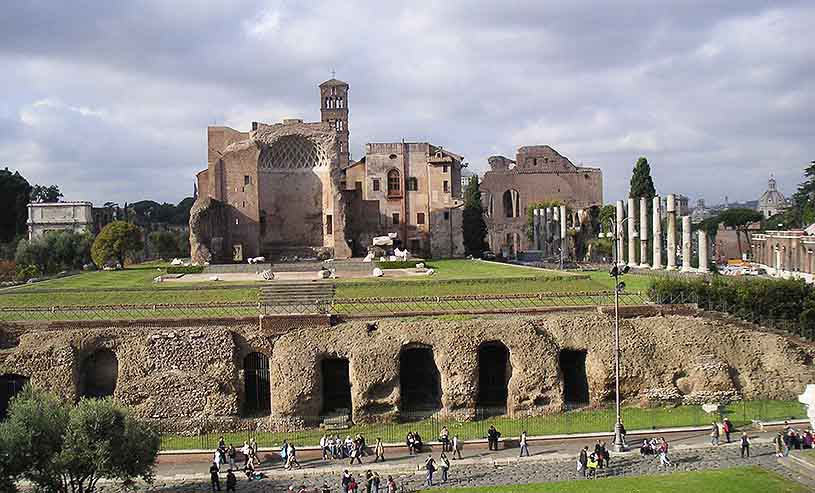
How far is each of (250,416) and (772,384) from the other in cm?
1956

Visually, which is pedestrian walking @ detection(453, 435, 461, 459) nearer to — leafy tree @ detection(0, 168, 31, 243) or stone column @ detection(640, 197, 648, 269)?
stone column @ detection(640, 197, 648, 269)

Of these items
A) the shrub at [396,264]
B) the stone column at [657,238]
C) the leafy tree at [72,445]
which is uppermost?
the stone column at [657,238]

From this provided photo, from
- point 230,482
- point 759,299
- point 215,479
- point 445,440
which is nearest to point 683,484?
point 445,440

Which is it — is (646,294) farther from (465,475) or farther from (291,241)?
(291,241)

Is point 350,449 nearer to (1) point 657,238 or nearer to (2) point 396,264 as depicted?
(2) point 396,264

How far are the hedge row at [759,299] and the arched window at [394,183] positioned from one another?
31351 millimetres

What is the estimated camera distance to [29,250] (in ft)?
200

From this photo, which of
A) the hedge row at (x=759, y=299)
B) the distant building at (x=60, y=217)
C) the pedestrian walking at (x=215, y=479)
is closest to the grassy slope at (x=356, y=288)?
the hedge row at (x=759, y=299)

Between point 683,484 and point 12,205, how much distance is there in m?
74.5

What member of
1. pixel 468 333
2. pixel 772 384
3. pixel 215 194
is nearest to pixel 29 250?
pixel 215 194

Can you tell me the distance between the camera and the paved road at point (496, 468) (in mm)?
22531

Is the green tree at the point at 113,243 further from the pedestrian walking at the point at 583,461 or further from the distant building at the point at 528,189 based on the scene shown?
the distant building at the point at 528,189

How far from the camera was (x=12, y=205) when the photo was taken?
77.5 meters

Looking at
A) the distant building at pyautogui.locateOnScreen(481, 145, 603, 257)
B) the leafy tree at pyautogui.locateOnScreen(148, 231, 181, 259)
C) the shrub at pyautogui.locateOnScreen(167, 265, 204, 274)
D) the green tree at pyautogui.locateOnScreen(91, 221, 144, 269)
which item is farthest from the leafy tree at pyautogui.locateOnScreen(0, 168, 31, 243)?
the distant building at pyautogui.locateOnScreen(481, 145, 603, 257)
